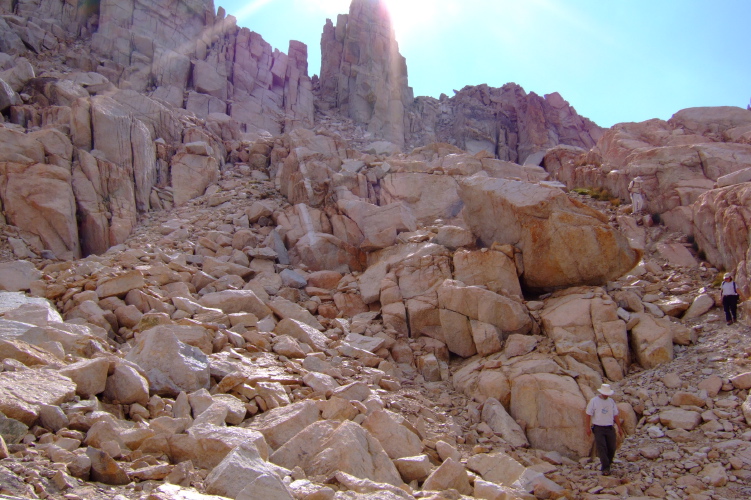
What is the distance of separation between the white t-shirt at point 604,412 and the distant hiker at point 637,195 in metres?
10.3

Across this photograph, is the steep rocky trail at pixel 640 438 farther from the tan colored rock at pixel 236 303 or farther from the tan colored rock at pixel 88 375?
the tan colored rock at pixel 236 303

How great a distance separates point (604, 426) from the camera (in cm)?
744

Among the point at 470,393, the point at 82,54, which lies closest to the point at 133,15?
the point at 82,54

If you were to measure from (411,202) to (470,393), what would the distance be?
1024 cm

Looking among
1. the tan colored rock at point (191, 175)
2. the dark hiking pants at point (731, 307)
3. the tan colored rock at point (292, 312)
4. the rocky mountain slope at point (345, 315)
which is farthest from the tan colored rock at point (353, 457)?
the tan colored rock at point (191, 175)

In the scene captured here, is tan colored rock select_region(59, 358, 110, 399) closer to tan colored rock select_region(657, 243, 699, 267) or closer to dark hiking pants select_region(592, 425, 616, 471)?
dark hiking pants select_region(592, 425, 616, 471)

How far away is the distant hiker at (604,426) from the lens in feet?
24.2

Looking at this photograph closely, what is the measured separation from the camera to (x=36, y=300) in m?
10.2

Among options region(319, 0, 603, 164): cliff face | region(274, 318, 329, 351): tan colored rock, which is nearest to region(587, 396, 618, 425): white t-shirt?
region(274, 318, 329, 351): tan colored rock

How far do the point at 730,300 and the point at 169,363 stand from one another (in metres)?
9.87

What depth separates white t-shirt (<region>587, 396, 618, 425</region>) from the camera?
294 inches

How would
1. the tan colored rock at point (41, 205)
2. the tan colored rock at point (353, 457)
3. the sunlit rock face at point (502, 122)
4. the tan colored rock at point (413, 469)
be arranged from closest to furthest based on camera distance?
the tan colored rock at point (353, 457) < the tan colored rock at point (413, 469) < the tan colored rock at point (41, 205) < the sunlit rock face at point (502, 122)

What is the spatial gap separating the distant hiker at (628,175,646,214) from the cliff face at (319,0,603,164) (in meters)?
27.2

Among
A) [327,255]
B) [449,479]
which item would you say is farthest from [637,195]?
[449,479]
